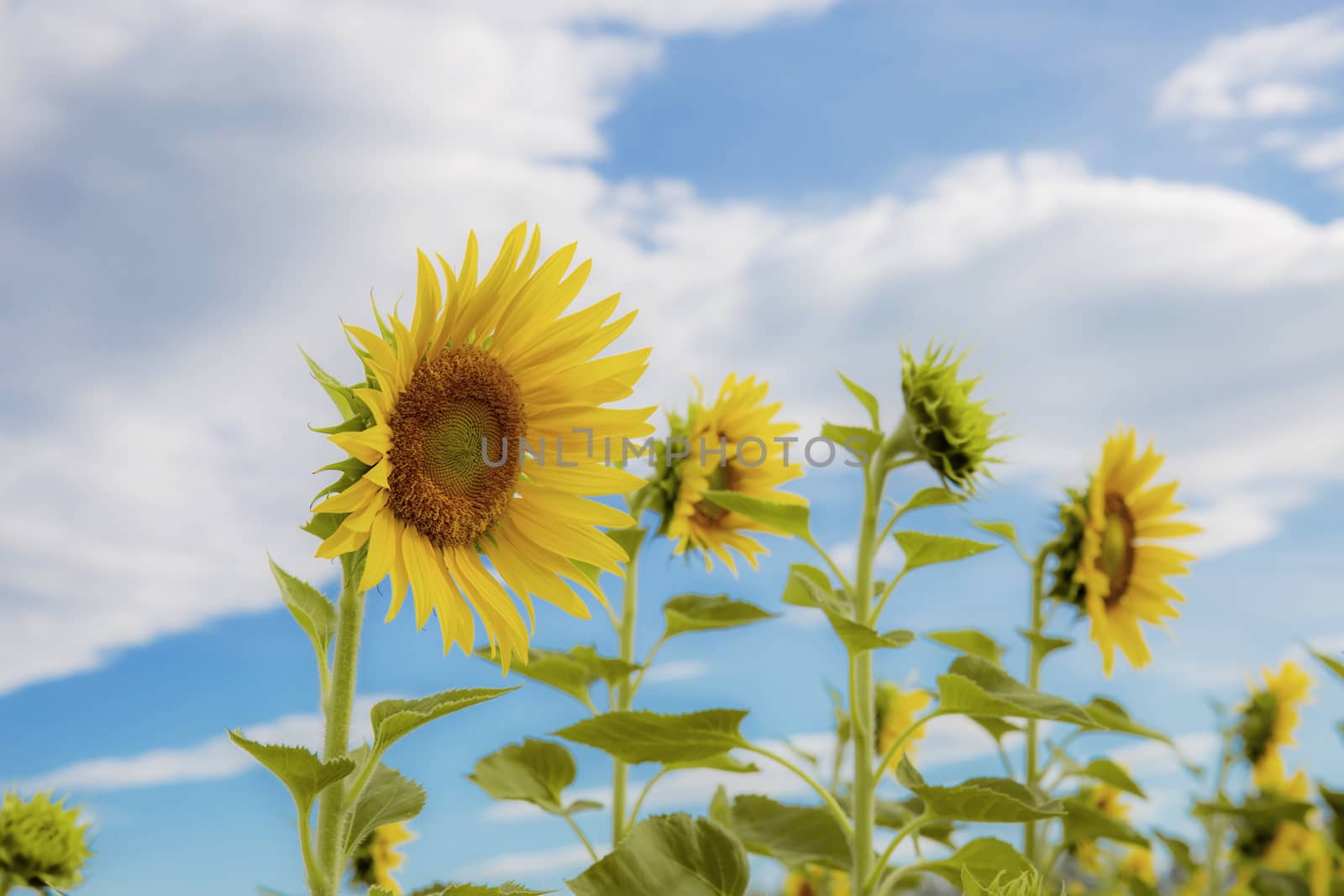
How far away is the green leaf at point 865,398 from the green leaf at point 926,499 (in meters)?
0.18

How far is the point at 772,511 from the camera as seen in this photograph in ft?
8.24

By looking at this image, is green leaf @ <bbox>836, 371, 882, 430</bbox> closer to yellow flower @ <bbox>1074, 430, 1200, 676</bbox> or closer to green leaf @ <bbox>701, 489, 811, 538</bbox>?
green leaf @ <bbox>701, 489, 811, 538</bbox>

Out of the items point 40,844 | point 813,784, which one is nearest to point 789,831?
point 813,784

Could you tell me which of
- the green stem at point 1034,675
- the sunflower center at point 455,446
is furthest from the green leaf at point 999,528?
the sunflower center at point 455,446

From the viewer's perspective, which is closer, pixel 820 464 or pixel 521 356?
pixel 521 356

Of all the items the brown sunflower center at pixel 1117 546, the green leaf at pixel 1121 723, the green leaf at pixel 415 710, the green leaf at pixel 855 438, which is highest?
the green leaf at pixel 855 438

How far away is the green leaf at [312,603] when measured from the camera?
183 centimetres

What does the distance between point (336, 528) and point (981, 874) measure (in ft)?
5.21

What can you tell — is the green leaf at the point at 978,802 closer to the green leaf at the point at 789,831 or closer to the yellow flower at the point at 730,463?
the green leaf at the point at 789,831

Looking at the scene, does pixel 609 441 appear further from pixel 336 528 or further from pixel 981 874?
pixel 981 874

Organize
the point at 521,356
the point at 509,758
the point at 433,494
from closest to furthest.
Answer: the point at 433,494, the point at 521,356, the point at 509,758

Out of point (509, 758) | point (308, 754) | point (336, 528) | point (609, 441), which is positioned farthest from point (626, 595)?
point (308, 754)

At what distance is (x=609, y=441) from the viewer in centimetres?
223

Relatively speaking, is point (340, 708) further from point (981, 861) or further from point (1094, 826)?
point (1094, 826)
